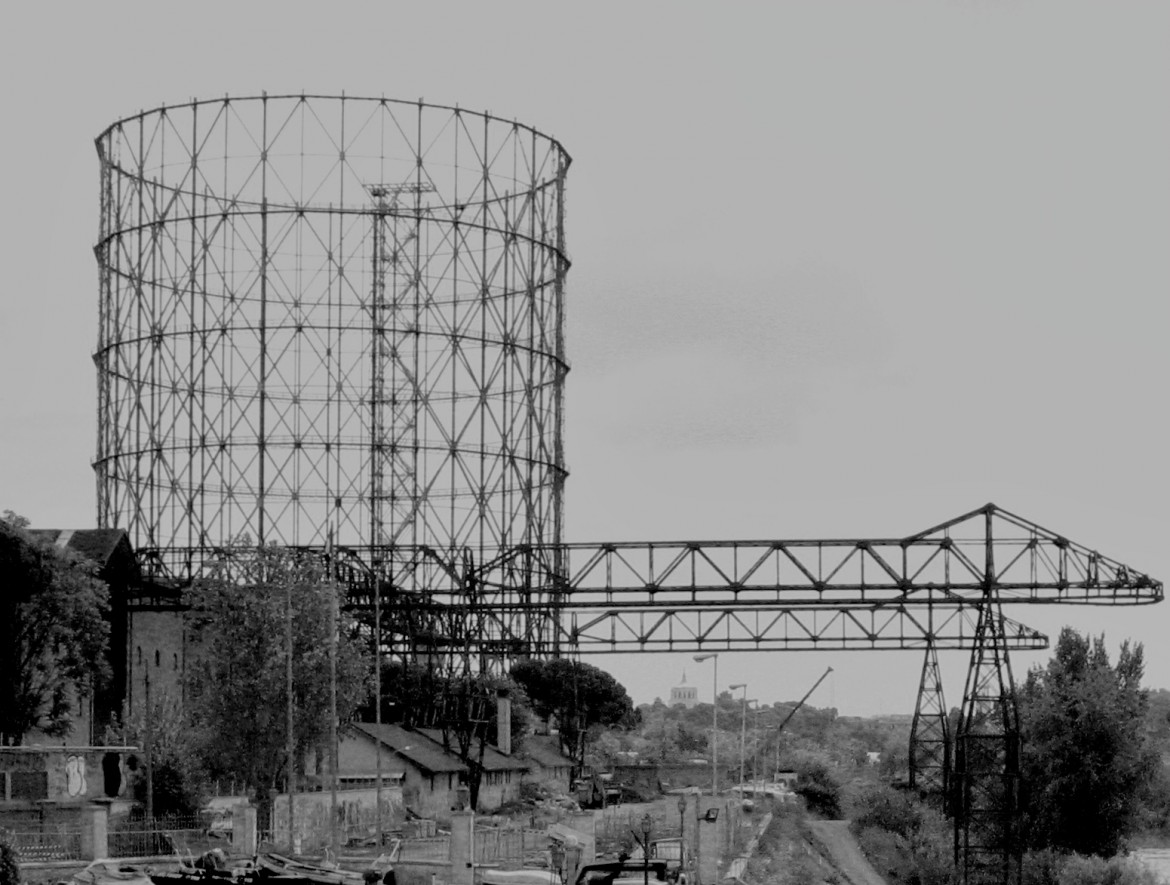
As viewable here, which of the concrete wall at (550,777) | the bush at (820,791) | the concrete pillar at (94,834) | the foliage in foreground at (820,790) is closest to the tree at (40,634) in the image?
the concrete pillar at (94,834)

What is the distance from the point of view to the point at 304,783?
67312 millimetres

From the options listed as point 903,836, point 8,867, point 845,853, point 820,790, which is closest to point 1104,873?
point 845,853

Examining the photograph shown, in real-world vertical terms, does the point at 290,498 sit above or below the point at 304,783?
above

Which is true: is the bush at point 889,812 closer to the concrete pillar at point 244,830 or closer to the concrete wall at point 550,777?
the concrete wall at point 550,777

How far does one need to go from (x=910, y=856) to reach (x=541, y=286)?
3219 centimetres

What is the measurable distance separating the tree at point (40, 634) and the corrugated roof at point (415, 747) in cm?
1118

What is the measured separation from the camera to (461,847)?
1746 inches

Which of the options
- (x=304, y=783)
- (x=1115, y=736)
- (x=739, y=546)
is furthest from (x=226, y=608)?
(x=1115, y=736)

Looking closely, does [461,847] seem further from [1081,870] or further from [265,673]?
[1081,870]

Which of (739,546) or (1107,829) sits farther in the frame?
(1107,829)

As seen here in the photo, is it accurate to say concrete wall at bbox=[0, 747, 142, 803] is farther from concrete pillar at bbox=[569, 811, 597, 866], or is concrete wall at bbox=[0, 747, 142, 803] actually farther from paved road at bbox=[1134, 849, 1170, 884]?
paved road at bbox=[1134, 849, 1170, 884]

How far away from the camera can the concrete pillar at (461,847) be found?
142 ft

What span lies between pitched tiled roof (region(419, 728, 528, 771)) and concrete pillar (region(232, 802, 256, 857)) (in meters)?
33.0

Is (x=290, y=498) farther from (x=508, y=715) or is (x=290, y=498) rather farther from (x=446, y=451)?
(x=508, y=715)
